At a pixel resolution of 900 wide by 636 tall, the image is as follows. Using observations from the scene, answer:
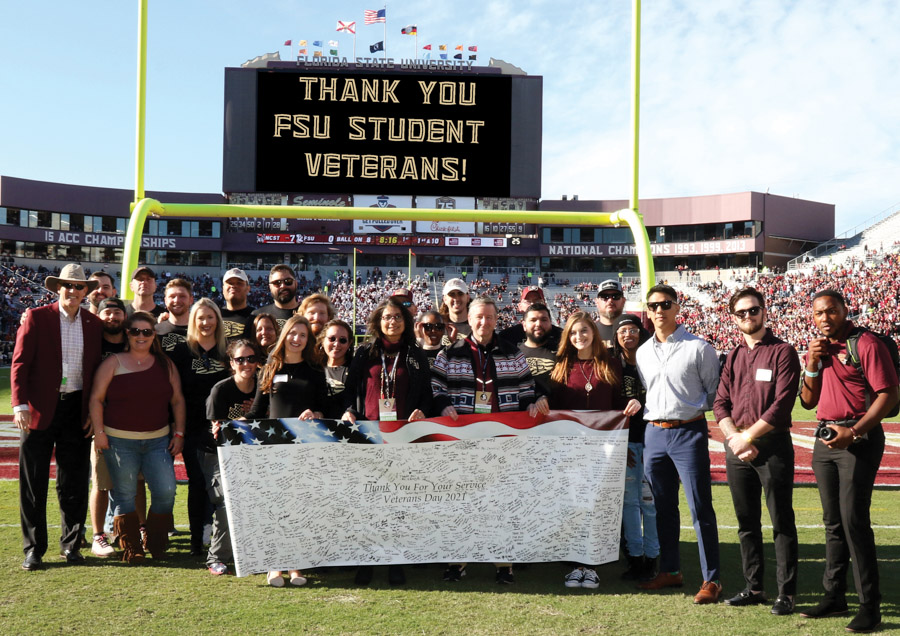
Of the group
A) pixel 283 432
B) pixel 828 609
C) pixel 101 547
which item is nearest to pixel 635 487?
pixel 828 609

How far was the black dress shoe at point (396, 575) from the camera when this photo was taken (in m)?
4.53

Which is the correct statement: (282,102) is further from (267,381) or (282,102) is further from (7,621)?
(7,621)

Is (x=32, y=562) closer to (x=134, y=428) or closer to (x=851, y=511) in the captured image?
(x=134, y=428)

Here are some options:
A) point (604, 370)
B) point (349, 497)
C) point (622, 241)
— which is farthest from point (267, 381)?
point (622, 241)

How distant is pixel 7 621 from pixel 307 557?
161 centimetres

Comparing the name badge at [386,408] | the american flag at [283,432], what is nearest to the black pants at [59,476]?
the american flag at [283,432]

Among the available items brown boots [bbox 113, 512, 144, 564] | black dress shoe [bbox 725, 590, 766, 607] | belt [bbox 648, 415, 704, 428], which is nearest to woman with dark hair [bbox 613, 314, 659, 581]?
belt [bbox 648, 415, 704, 428]

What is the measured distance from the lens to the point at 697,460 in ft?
14.2

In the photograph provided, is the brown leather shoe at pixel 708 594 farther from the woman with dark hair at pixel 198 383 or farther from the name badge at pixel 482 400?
the woman with dark hair at pixel 198 383

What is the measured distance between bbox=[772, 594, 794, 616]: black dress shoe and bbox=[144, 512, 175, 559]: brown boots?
13.0 feet

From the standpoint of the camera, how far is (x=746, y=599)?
13.7 ft
